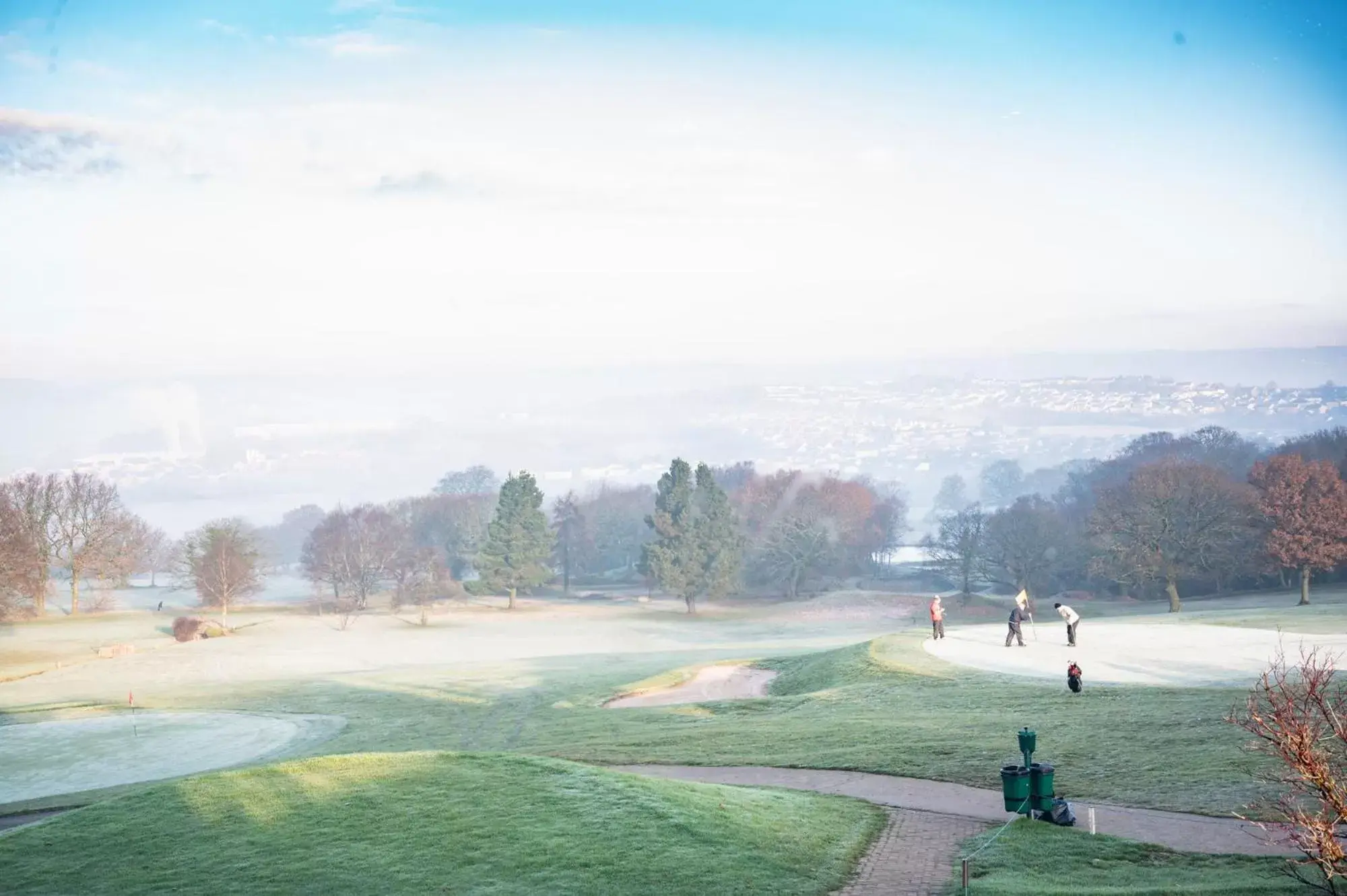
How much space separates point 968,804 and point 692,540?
63953 mm

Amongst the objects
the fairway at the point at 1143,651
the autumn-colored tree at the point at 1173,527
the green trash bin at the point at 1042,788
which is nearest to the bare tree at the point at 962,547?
the autumn-colored tree at the point at 1173,527

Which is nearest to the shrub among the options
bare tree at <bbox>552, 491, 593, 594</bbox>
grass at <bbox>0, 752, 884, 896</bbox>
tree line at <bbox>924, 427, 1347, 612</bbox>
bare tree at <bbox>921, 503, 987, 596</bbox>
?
bare tree at <bbox>552, 491, 593, 594</bbox>

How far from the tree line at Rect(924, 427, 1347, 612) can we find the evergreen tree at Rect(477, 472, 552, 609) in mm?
33251

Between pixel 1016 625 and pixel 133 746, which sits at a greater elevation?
pixel 1016 625

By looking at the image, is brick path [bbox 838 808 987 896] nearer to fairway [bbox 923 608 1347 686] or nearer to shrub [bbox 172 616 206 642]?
fairway [bbox 923 608 1347 686]

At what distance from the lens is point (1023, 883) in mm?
13445

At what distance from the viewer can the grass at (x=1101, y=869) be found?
12.5m

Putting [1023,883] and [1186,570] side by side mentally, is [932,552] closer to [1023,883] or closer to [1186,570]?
[1186,570]

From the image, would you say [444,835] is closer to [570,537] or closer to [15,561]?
[15,561]

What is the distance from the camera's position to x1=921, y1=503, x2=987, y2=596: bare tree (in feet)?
264

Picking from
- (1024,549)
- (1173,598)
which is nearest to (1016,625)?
(1173,598)

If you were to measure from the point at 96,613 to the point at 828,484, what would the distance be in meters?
66.1

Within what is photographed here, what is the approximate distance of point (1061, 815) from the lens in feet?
53.0

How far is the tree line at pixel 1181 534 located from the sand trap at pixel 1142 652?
23.2m
